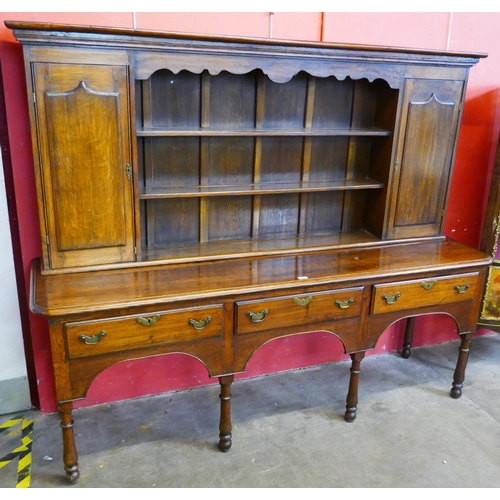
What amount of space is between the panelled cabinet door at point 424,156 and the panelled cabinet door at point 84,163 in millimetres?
1374

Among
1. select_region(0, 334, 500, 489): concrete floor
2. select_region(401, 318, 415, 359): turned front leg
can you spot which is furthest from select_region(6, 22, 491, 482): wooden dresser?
select_region(401, 318, 415, 359): turned front leg

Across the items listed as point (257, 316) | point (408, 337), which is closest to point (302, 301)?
point (257, 316)

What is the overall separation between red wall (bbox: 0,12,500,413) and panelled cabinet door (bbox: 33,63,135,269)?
277mm

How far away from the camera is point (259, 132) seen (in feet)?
7.63

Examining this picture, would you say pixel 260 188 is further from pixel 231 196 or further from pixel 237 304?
pixel 237 304

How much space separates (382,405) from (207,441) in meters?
0.98

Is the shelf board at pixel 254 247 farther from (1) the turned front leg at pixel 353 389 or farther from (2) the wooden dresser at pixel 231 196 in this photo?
(1) the turned front leg at pixel 353 389

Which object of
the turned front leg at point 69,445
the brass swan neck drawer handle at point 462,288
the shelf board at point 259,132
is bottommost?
the turned front leg at point 69,445

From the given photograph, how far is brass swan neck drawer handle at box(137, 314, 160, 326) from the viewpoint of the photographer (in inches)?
78.0

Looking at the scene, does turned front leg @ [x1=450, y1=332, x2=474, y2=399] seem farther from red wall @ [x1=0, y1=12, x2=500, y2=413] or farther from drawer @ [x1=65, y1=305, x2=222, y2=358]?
drawer @ [x1=65, y1=305, x2=222, y2=358]

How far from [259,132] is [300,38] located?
1.79 ft

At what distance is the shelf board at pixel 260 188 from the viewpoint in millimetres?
2283

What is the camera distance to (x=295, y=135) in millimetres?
2395

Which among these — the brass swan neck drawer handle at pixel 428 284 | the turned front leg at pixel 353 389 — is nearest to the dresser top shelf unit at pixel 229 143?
the brass swan neck drawer handle at pixel 428 284
